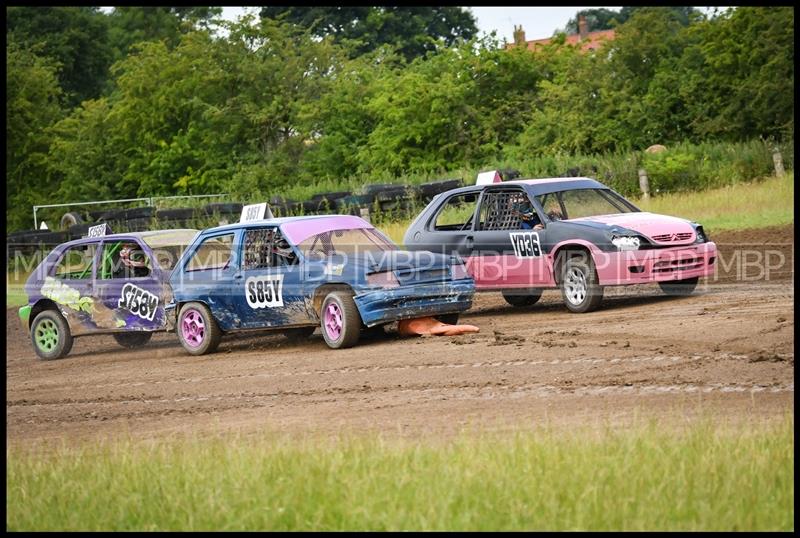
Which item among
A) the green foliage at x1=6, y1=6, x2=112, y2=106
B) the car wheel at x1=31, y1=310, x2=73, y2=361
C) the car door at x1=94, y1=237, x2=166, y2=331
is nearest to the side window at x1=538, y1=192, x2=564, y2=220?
the car door at x1=94, y1=237, x2=166, y2=331

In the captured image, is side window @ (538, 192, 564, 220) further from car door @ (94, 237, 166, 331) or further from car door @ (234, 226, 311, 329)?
car door @ (94, 237, 166, 331)

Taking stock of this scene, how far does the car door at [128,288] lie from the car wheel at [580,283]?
197 inches

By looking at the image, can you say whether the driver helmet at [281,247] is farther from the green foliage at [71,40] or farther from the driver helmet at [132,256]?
the green foliage at [71,40]

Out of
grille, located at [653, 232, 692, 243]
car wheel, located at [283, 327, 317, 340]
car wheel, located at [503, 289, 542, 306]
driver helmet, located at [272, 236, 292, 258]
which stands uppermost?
driver helmet, located at [272, 236, 292, 258]

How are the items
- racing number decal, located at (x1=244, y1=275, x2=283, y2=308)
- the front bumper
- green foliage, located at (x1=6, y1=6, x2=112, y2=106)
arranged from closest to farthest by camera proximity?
the front bumper, racing number decal, located at (x1=244, y1=275, x2=283, y2=308), green foliage, located at (x1=6, y1=6, x2=112, y2=106)

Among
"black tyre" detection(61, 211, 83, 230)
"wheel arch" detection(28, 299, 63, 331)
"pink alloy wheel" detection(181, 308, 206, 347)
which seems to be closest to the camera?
"pink alloy wheel" detection(181, 308, 206, 347)

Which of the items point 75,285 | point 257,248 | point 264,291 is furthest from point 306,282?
point 75,285

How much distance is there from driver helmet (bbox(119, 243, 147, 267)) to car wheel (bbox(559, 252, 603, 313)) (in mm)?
5455

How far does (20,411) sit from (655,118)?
100 ft

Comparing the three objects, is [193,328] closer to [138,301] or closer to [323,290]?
[138,301]

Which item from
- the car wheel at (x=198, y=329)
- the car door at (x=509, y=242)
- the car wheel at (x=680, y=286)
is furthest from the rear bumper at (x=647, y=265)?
the car wheel at (x=198, y=329)

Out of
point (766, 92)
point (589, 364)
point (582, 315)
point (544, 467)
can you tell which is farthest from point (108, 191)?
point (544, 467)

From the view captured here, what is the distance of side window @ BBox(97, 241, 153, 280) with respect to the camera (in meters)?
16.6

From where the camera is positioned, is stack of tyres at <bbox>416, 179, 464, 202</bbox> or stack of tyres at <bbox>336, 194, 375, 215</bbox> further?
stack of tyres at <bbox>336, 194, 375, 215</bbox>
